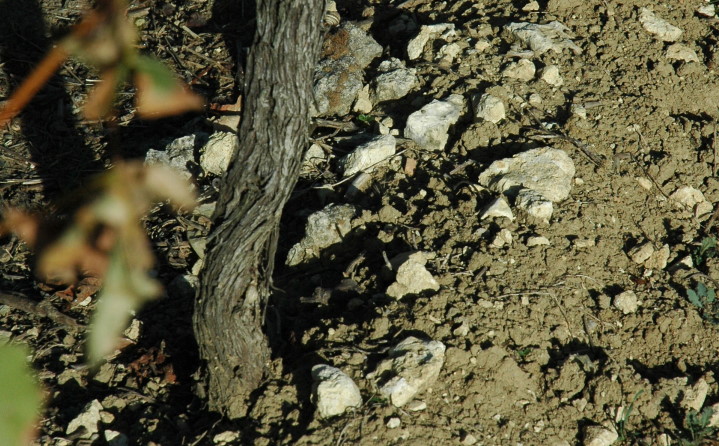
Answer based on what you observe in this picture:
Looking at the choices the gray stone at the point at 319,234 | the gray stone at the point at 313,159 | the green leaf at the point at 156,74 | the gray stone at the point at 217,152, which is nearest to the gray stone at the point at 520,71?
the gray stone at the point at 313,159

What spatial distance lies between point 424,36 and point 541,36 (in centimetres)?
65

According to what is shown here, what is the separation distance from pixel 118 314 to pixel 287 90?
1294 mm

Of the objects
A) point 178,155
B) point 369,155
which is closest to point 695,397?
point 369,155

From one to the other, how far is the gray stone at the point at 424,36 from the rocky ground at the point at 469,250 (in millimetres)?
18

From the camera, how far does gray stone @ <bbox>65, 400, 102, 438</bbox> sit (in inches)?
97.5

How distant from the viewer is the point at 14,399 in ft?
2.08

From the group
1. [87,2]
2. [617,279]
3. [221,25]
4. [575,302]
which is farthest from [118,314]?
[87,2]

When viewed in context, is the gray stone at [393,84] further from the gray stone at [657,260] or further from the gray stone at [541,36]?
the gray stone at [657,260]

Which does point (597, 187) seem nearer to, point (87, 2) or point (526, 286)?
point (526, 286)

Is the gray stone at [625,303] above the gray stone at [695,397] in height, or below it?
above

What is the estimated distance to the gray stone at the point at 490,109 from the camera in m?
3.27

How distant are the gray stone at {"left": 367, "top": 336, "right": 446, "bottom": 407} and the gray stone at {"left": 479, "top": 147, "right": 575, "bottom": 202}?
95cm

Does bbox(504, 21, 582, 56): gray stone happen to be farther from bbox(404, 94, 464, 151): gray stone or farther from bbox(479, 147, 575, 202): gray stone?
bbox(479, 147, 575, 202): gray stone

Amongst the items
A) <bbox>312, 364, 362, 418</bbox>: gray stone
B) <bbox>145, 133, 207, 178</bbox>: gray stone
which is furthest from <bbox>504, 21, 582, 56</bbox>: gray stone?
<bbox>312, 364, 362, 418</bbox>: gray stone
